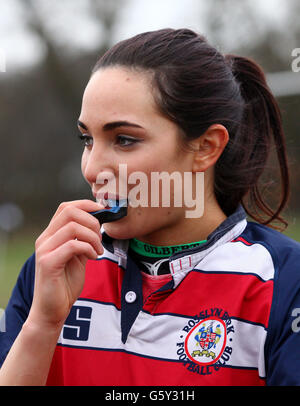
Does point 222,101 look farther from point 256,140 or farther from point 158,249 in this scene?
point 158,249

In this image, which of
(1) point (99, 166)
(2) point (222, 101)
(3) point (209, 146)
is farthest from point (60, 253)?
(2) point (222, 101)

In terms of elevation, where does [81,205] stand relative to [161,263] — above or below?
above

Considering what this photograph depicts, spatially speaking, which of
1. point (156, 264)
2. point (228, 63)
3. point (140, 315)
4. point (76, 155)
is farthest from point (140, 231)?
point (76, 155)

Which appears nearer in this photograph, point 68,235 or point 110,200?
point 68,235

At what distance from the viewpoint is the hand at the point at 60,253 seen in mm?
1576

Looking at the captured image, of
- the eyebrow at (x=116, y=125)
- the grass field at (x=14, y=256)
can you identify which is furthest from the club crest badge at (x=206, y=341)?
the grass field at (x=14, y=256)

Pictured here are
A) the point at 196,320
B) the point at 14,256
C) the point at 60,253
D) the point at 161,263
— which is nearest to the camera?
the point at 60,253

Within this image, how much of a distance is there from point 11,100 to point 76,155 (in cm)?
275

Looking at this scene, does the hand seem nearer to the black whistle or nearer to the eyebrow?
the black whistle

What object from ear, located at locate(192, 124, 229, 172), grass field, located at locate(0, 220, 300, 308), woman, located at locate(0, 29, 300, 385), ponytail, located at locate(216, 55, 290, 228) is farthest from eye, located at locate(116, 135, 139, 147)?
grass field, located at locate(0, 220, 300, 308)

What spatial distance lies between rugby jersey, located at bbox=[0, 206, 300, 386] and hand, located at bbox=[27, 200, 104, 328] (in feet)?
0.68

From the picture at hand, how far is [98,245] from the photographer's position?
162 centimetres

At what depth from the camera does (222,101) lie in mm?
1896

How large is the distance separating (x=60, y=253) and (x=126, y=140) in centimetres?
41
